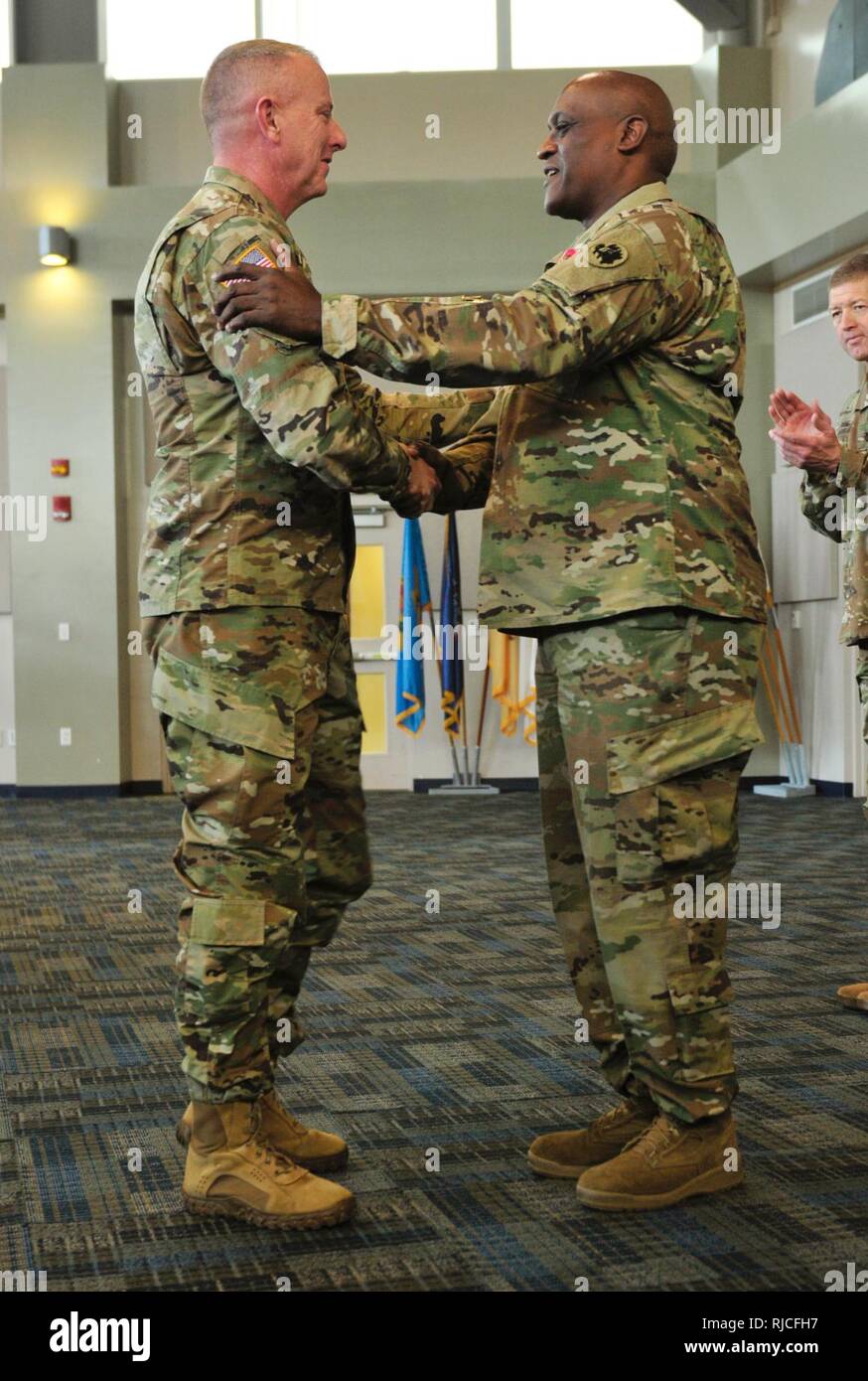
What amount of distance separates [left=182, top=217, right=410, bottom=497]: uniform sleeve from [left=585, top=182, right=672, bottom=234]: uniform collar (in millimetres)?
453

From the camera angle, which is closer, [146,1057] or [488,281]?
[146,1057]

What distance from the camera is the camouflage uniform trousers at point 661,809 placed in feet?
6.57

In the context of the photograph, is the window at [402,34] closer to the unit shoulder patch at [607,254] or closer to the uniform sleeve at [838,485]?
the uniform sleeve at [838,485]

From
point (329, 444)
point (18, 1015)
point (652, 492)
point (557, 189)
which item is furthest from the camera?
point (18, 1015)

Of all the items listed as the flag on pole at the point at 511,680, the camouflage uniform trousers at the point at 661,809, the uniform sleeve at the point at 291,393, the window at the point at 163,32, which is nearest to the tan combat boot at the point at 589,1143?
the camouflage uniform trousers at the point at 661,809

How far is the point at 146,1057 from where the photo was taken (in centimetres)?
289

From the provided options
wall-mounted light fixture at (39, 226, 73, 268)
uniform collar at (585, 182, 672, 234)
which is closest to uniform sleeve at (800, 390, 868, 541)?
uniform collar at (585, 182, 672, 234)

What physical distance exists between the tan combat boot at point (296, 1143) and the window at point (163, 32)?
27.7ft

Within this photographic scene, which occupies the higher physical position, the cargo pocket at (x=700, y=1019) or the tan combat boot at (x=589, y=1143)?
the cargo pocket at (x=700, y=1019)

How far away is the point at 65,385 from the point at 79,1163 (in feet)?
24.6

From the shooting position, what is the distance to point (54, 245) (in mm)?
8836

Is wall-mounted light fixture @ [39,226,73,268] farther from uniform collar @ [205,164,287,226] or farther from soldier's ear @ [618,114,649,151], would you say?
soldier's ear @ [618,114,649,151]

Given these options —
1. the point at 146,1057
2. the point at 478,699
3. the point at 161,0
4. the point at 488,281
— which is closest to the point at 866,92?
the point at 488,281

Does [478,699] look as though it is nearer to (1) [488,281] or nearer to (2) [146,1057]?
(1) [488,281]
